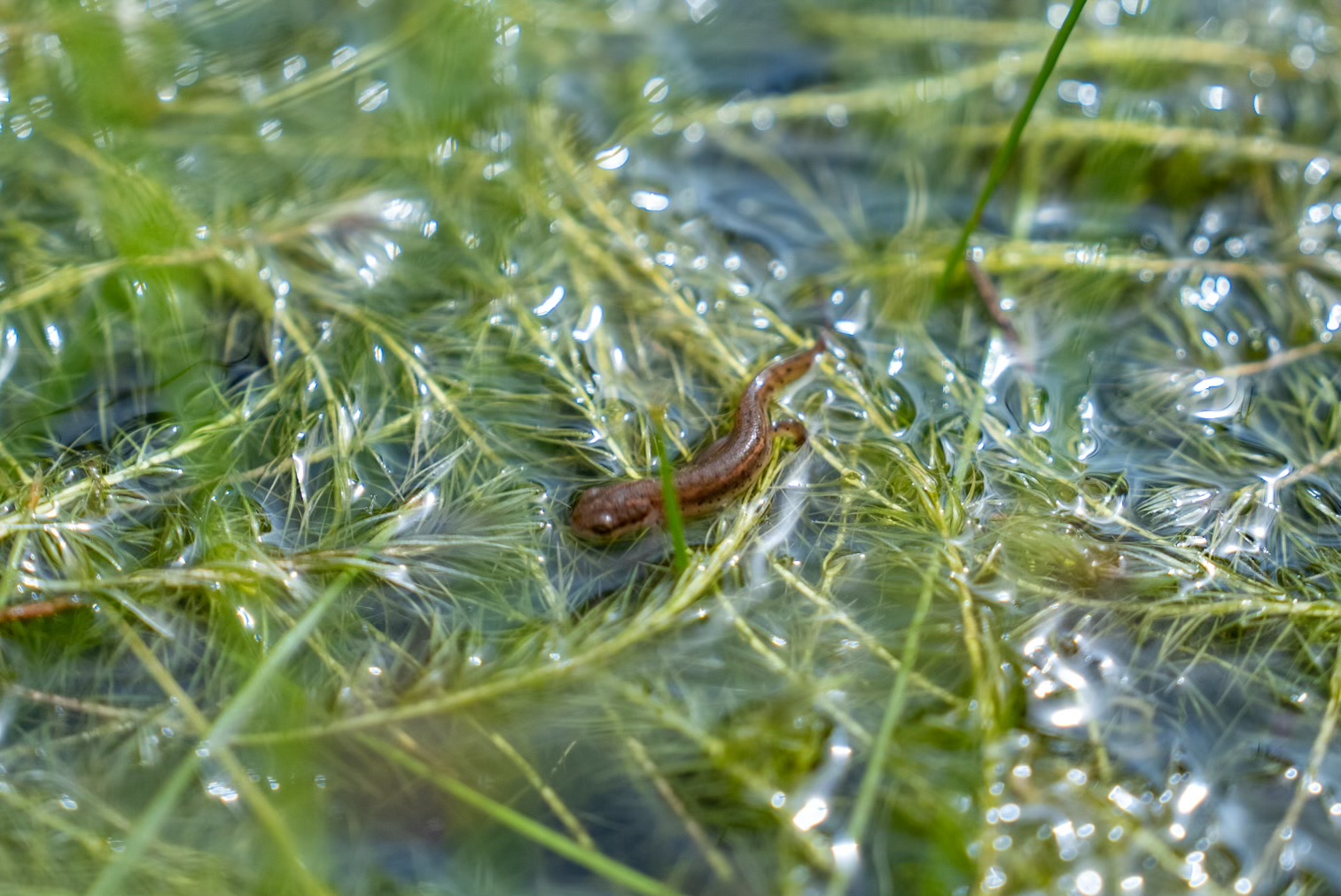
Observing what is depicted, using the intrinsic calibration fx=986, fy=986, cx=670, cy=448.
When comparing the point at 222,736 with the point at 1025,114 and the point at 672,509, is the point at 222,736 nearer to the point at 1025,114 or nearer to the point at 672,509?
the point at 672,509

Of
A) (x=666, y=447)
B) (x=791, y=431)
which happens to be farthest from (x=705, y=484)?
(x=791, y=431)

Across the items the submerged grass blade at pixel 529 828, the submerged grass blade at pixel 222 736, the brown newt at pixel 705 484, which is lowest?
the submerged grass blade at pixel 529 828

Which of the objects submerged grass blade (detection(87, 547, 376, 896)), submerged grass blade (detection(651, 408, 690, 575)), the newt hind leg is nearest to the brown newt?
the newt hind leg

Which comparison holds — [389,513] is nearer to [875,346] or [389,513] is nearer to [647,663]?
[647,663]

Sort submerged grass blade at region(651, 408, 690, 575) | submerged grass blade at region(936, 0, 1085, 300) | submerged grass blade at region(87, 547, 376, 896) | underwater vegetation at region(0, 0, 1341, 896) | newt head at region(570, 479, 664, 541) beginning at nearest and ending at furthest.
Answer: submerged grass blade at region(651, 408, 690, 575) < submerged grass blade at region(87, 547, 376, 896) < underwater vegetation at region(0, 0, 1341, 896) < submerged grass blade at region(936, 0, 1085, 300) < newt head at region(570, 479, 664, 541)

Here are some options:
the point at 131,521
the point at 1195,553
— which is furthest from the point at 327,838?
the point at 1195,553

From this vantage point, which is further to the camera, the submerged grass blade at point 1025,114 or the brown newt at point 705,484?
the brown newt at point 705,484

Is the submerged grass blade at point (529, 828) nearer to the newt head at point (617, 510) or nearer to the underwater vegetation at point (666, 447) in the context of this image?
the underwater vegetation at point (666, 447)

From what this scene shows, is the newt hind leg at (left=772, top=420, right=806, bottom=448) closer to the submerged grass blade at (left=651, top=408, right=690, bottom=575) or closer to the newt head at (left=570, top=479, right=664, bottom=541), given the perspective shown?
the newt head at (left=570, top=479, right=664, bottom=541)

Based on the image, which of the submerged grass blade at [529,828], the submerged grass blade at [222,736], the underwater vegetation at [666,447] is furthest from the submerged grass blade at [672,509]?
the submerged grass blade at [222,736]
